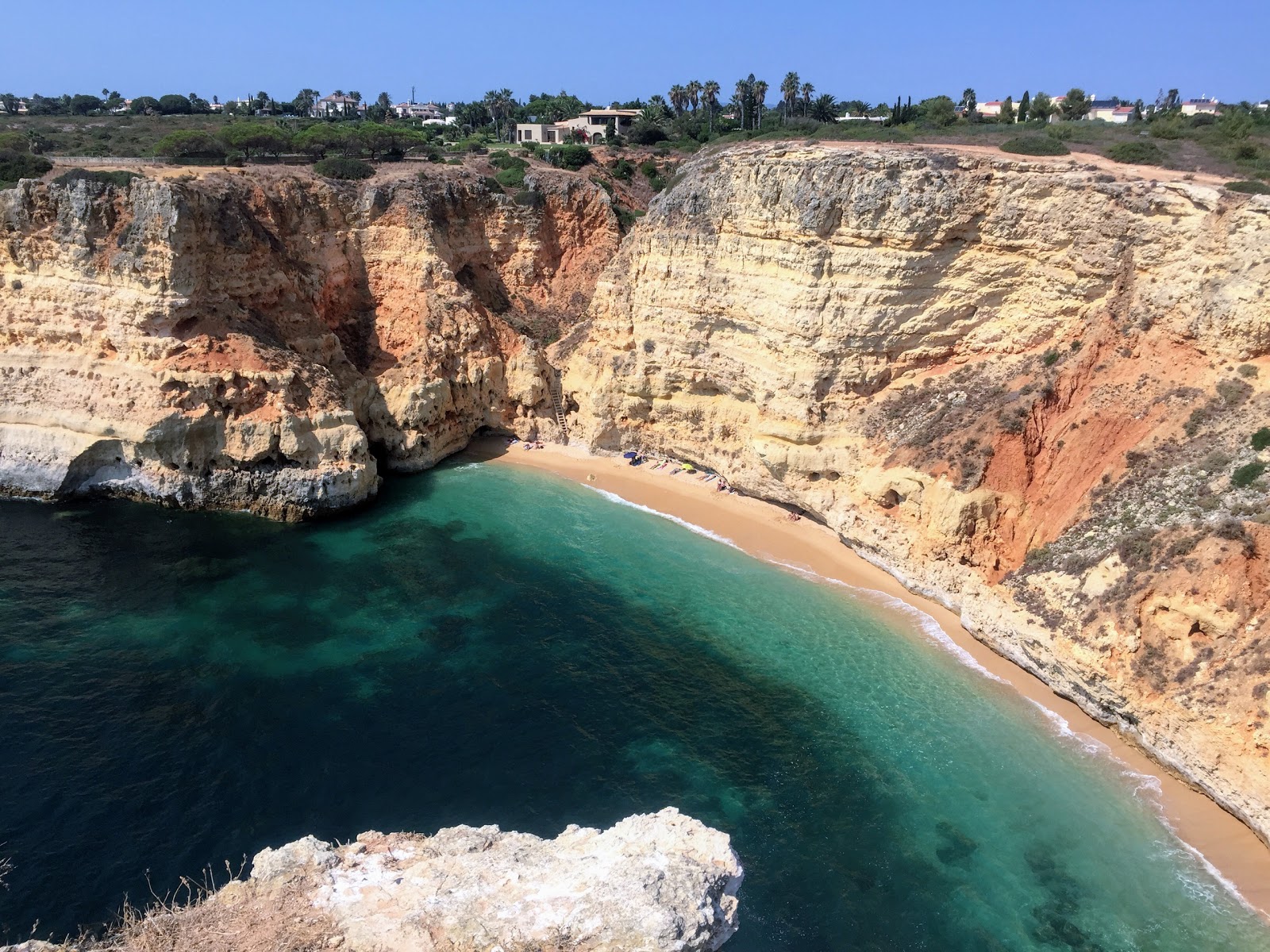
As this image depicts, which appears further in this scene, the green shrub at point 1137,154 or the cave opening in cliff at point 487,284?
the cave opening in cliff at point 487,284

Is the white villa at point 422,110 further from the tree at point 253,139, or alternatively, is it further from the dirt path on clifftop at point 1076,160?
the dirt path on clifftop at point 1076,160

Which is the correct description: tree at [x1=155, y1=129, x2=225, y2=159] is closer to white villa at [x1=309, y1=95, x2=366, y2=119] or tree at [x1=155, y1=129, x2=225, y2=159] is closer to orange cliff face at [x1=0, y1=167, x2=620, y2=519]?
orange cliff face at [x1=0, y1=167, x2=620, y2=519]

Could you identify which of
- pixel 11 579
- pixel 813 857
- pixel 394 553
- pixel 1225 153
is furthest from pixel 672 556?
pixel 1225 153

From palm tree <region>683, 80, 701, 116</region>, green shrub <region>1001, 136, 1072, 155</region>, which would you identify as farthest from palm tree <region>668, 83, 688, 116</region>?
green shrub <region>1001, 136, 1072, 155</region>

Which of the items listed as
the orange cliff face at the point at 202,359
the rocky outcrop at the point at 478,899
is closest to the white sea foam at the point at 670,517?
the orange cliff face at the point at 202,359

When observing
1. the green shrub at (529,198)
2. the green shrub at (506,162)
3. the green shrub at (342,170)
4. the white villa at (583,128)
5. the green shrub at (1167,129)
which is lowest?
the green shrub at (529,198)

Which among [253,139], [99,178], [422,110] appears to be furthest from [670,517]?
[422,110]
